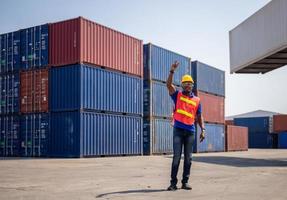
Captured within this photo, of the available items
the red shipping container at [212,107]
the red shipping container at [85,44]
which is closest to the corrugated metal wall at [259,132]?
the red shipping container at [212,107]

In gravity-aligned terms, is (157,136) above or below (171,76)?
below

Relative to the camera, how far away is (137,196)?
668 cm

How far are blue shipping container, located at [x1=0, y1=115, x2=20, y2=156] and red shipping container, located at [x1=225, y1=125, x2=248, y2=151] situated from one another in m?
21.8

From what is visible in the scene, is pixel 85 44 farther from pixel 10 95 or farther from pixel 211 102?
pixel 211 102

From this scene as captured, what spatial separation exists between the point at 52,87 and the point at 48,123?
73.8 inches

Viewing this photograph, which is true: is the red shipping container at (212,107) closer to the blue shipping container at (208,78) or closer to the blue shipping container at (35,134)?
the blue shipping container at (208,78)

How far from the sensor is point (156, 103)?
29.1 metres

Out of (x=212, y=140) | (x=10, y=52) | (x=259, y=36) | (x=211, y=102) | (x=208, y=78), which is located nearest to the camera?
(x=259, y=36)

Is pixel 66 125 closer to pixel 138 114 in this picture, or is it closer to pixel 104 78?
pixel 104 78

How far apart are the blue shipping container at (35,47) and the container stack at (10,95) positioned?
1.58ft

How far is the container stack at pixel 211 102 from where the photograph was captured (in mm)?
34469

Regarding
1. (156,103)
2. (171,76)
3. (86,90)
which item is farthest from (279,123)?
(171,76)

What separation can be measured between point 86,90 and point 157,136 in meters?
8.11

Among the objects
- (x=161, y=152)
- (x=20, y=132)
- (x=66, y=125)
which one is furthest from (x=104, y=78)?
(x=161, y=152)
